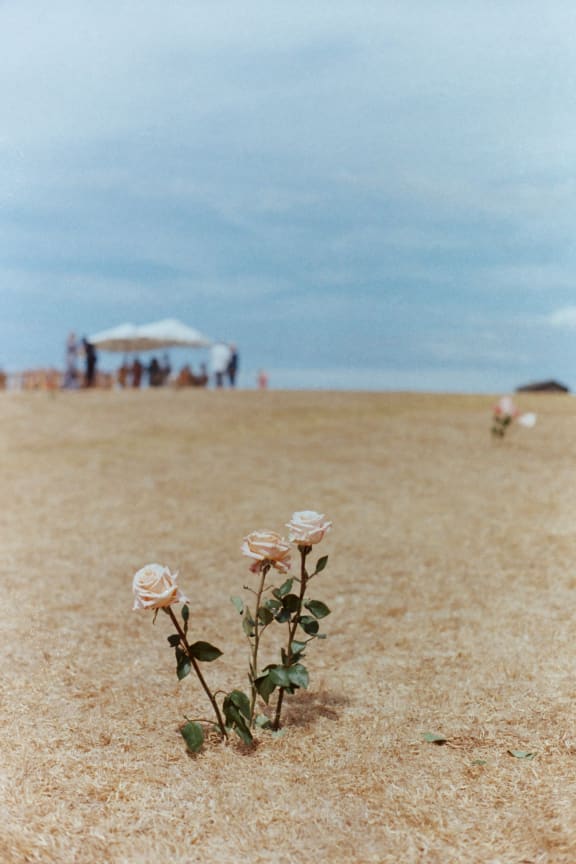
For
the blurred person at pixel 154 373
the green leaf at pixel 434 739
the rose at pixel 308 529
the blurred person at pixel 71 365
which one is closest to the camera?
the rose at pixel 308 529

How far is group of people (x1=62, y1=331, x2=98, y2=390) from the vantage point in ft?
67.9

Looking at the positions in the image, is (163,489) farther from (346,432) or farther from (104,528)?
(346,432)

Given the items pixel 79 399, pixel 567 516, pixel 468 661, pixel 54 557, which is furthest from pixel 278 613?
pixel 79 399

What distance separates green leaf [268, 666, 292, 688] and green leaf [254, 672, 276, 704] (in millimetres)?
25

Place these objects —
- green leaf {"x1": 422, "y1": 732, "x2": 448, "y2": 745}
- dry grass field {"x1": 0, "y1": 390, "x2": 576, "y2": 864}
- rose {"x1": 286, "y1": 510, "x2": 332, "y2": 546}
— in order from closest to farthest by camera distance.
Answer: dry grass field {"x1": 0, "y1": 390, "x2": 576, "y2": 864}, rose {"x1": 286, "y1": 510, "x2": 332, "y2": 546}, green leaf {"x1": 422, "y1": 732, "x2": 448, "y2": 745}

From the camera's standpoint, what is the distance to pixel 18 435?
12469 millimetres

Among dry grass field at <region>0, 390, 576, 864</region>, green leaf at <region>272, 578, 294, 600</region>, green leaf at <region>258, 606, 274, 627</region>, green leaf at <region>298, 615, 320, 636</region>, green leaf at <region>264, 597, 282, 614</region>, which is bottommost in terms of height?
dry grass field at <region>0, 390, 576, 864</region>

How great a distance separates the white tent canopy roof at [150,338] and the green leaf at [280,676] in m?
18.1

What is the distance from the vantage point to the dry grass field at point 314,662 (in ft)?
9.60

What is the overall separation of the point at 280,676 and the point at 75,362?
1902cm

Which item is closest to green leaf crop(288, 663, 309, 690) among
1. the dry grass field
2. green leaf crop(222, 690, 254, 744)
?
green leaf crop(222, 690, 254, 744)

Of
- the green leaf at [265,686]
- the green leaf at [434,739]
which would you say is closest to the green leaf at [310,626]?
the green leaf at [265,686]

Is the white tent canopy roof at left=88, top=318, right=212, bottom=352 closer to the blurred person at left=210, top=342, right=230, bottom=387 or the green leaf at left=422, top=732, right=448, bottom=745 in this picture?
the blurred person at left=210, top=342, right=230, bottom=387

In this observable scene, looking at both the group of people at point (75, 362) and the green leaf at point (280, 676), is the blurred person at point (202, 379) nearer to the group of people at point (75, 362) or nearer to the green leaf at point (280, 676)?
the group of people at point (75, 362)
